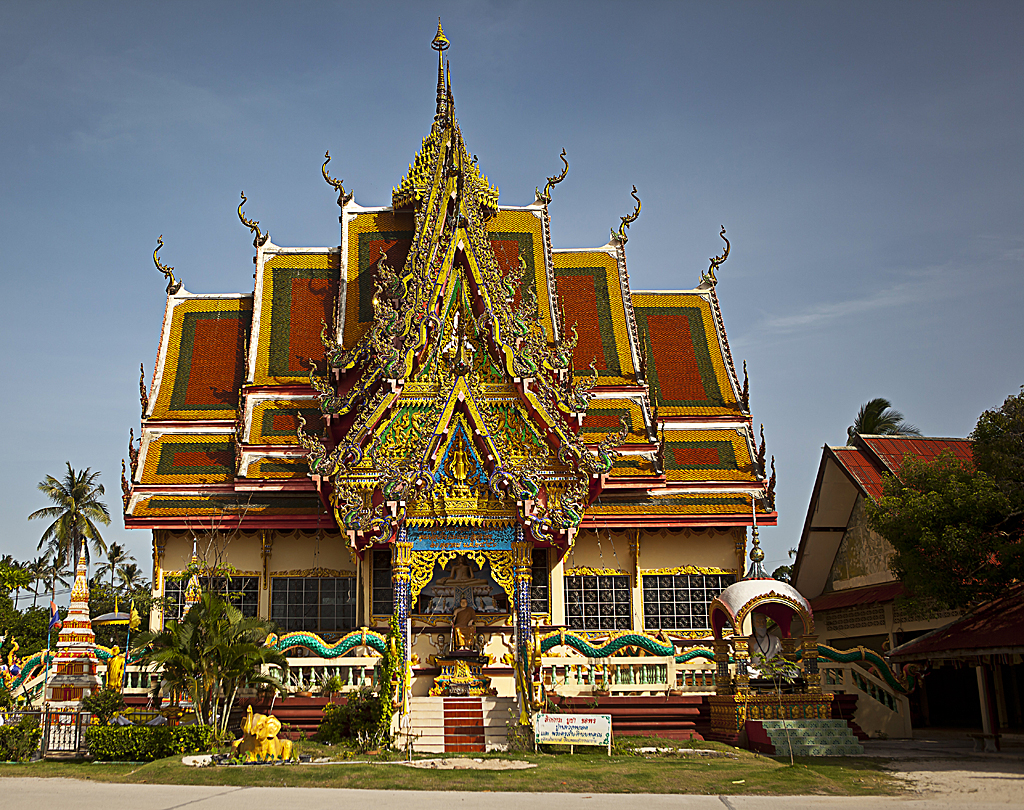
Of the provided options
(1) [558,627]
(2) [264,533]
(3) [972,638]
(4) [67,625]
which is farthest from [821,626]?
(4) [67,625]

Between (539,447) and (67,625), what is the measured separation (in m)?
7.98

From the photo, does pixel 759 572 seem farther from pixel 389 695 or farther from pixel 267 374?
pixel 267 374

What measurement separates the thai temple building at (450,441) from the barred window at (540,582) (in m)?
0.04

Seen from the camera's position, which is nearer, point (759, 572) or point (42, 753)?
point (42, 753)

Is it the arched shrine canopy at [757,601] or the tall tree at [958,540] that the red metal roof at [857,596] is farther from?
the arched shrine canopy at [757,601]

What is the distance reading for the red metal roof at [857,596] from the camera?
2050cm

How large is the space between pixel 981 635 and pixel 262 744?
997 cm

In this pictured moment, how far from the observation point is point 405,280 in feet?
60.2

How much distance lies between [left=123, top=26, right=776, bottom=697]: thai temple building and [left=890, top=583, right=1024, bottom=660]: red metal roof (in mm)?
3991

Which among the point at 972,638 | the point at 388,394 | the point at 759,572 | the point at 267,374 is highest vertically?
the point at 267,374

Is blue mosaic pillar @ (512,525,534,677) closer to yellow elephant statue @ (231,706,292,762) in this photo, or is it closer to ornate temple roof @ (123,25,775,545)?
ornate temple roof @ (123,25,775,545)

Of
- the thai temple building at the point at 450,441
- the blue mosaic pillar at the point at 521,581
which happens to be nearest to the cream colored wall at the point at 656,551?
the thai temple building at the point at 450,441

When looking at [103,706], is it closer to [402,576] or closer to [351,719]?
[351,719]

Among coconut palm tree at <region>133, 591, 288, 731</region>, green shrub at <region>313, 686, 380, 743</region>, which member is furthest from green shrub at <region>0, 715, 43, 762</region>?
green shrub at <region>313, 686, 380, 743</region>
